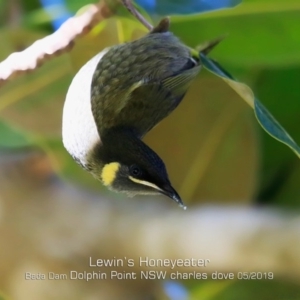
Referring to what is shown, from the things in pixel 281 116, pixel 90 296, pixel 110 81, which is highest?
pixel 110 81

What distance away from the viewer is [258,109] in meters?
0.60

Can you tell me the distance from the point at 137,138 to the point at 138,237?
0.14 metres

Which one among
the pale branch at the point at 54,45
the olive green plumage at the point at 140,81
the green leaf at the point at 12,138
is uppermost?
the pale branch at the point at 54,45

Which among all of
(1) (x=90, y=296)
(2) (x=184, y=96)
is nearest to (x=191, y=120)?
(2) (x=184, y=96)

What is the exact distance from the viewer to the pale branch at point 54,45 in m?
0.64

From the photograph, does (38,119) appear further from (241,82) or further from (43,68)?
(241,82)

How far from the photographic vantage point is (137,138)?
0.61 m

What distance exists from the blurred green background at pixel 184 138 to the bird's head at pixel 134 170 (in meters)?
0.06

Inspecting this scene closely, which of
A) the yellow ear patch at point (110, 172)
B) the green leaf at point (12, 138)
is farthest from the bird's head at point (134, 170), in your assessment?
the green leaf at point (12, 138)

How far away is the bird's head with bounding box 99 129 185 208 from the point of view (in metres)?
0.58

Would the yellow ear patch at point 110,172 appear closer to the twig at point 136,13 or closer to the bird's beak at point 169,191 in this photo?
the bird's beak at point 169,191

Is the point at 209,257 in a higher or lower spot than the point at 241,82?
lower

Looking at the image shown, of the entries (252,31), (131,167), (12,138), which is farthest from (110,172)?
(252,31)

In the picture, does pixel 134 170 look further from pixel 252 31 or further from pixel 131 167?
pixel 252 31
